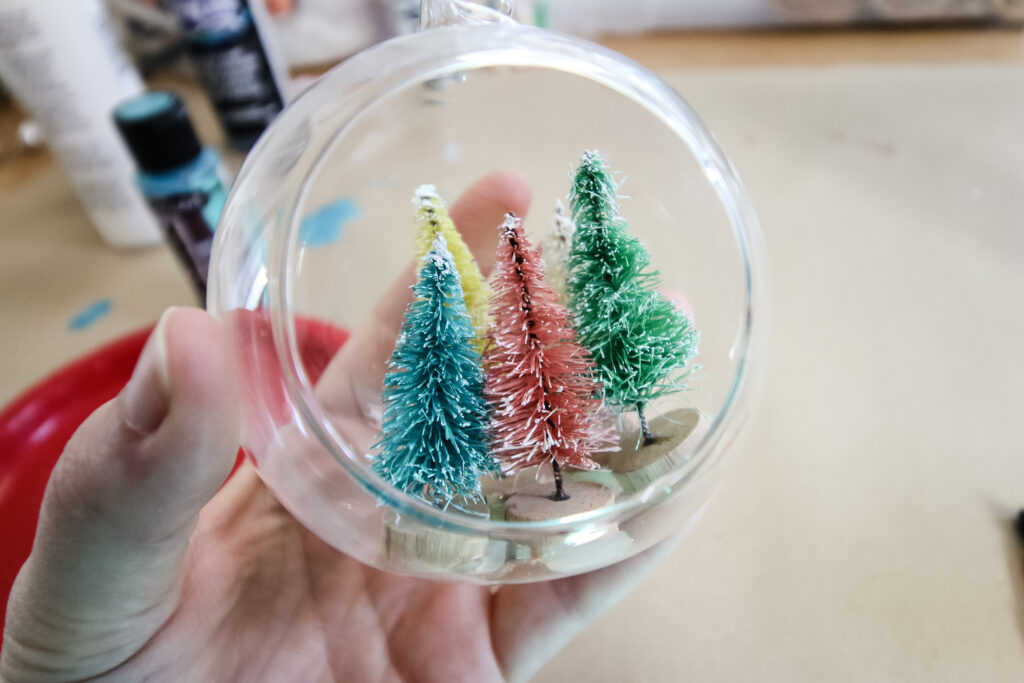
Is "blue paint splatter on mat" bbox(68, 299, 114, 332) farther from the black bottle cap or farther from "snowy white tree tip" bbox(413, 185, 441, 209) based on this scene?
"snowy white tree tip" bbox(413, 185, 441, 209)

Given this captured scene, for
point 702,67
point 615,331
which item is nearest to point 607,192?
point 615,331

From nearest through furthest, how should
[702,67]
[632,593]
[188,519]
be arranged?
[188,519]
[632,593]
[702,67]

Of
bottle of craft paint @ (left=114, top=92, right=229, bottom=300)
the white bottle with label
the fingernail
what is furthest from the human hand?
the white bottle with label

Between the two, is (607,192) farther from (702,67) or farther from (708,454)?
(702,67)

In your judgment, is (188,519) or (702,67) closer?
(188,519)

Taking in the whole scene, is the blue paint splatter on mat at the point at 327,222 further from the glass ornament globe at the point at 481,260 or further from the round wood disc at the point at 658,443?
the round wood disc at the point at 658,443

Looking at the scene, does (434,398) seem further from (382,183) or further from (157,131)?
(157,131)

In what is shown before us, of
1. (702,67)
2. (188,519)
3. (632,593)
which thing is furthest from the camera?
(702,67)

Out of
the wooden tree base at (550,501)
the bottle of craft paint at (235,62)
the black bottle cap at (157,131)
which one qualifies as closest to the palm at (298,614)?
the wooden tree base at (550,501)
